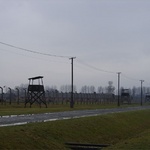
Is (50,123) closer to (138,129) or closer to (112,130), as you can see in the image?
(112,130)

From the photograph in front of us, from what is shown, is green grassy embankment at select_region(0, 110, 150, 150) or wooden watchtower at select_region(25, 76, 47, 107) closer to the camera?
green grassy embankment at select_region(0, 110, 150, 150)

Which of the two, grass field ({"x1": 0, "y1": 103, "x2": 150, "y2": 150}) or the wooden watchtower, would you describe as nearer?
grass field ({"x1": 0, "y1": 103, "x2": 150, "y2": 150})

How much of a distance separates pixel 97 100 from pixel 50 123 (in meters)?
84.2

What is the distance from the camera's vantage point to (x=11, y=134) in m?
18.1

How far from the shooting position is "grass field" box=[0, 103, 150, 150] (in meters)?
17.9

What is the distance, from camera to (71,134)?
23594 millimetres

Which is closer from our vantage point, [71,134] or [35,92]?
[71,134]

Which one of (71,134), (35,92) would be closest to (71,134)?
(71,134)

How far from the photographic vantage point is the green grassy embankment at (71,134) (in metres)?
17.9

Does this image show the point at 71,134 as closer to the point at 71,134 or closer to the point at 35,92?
the point at 71,134

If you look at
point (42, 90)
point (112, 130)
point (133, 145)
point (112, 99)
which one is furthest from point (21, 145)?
point (112, 99)

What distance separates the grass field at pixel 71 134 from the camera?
17.9 metres

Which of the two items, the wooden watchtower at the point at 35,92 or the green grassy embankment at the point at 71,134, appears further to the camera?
the wooden watchtower at the point at 35,92

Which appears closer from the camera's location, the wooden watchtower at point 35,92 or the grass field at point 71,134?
the grass field at point 71,134
